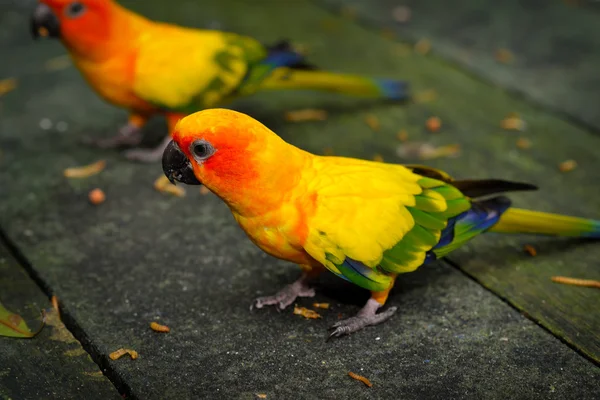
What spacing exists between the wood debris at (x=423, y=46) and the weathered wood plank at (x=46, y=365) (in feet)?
12.1

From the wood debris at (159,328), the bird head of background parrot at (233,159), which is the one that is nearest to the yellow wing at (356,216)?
the bird head of background parrot at (233,159)

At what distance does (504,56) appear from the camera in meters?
5.81

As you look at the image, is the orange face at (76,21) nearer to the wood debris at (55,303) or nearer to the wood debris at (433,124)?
the wood debris at (55,303)

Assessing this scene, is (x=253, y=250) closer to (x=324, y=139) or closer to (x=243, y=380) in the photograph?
(x=243, y=380)

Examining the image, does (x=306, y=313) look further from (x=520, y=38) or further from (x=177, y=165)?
(x=520, y=38)

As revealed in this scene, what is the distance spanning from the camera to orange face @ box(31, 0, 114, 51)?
4.05m

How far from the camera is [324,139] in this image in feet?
15.6

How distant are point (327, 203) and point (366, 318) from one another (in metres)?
0.56

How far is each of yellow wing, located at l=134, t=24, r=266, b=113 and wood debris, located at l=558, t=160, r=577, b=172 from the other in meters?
1.93

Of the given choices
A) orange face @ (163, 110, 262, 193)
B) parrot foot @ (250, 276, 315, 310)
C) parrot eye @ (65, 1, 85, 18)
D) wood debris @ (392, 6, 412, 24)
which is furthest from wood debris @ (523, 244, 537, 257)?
wood debris @ (392, 6, 412, 24)

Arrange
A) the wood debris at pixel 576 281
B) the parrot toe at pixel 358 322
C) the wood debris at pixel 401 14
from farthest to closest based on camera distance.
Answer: the wood debris at pixel 401 14
the wood debris at pixel 576 281
the parrot toe at pixel 358 322

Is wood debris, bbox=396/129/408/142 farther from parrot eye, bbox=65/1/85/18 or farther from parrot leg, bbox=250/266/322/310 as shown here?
parrot eye, bbox=65/1/85/18

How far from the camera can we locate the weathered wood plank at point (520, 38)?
17.6 feet

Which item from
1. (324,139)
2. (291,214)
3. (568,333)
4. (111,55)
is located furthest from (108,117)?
(568,333)
